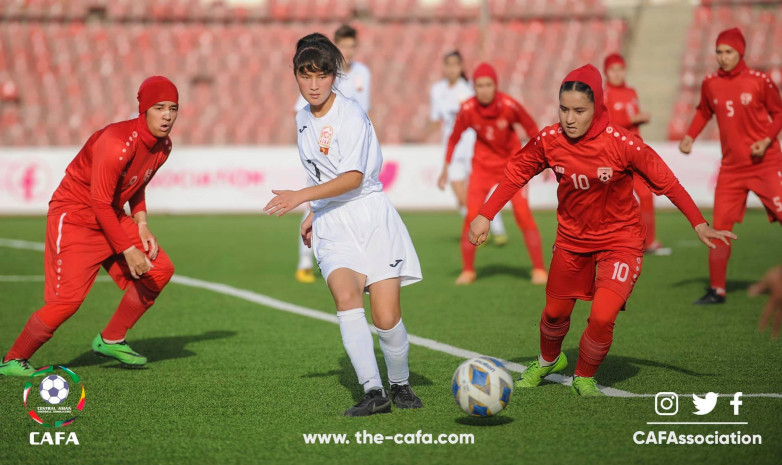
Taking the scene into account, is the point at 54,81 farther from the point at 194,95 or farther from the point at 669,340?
the point at 669,340

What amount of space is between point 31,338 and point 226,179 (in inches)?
549

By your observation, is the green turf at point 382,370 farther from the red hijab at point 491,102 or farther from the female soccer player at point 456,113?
the red hijab at point 491,102

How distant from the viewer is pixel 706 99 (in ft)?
29.3

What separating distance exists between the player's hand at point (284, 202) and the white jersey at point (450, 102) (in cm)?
868

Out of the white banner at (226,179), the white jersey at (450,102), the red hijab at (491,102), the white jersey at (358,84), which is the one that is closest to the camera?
the red hijab at (491,102)

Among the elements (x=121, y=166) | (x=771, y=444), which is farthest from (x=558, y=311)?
(x=121, y=166)

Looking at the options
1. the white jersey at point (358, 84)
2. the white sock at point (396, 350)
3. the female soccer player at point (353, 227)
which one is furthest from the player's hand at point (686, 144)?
the white sock at point (396, 350)

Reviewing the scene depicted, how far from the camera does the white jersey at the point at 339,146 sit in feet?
16.8

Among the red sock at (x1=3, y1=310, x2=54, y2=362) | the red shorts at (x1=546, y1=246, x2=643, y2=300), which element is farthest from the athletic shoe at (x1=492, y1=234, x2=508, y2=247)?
the red sock at (x1=3, y1=310, x2=54, y2=362)

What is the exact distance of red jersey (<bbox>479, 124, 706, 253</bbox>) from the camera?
535 centimetres

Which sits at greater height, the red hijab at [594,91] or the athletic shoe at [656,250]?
the red hijab at [594,91]

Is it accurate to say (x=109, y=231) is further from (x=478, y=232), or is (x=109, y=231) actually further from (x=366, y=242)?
(x=478, y=232)

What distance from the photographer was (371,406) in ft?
16.6

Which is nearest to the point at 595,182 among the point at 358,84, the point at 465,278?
the point at 465,278
